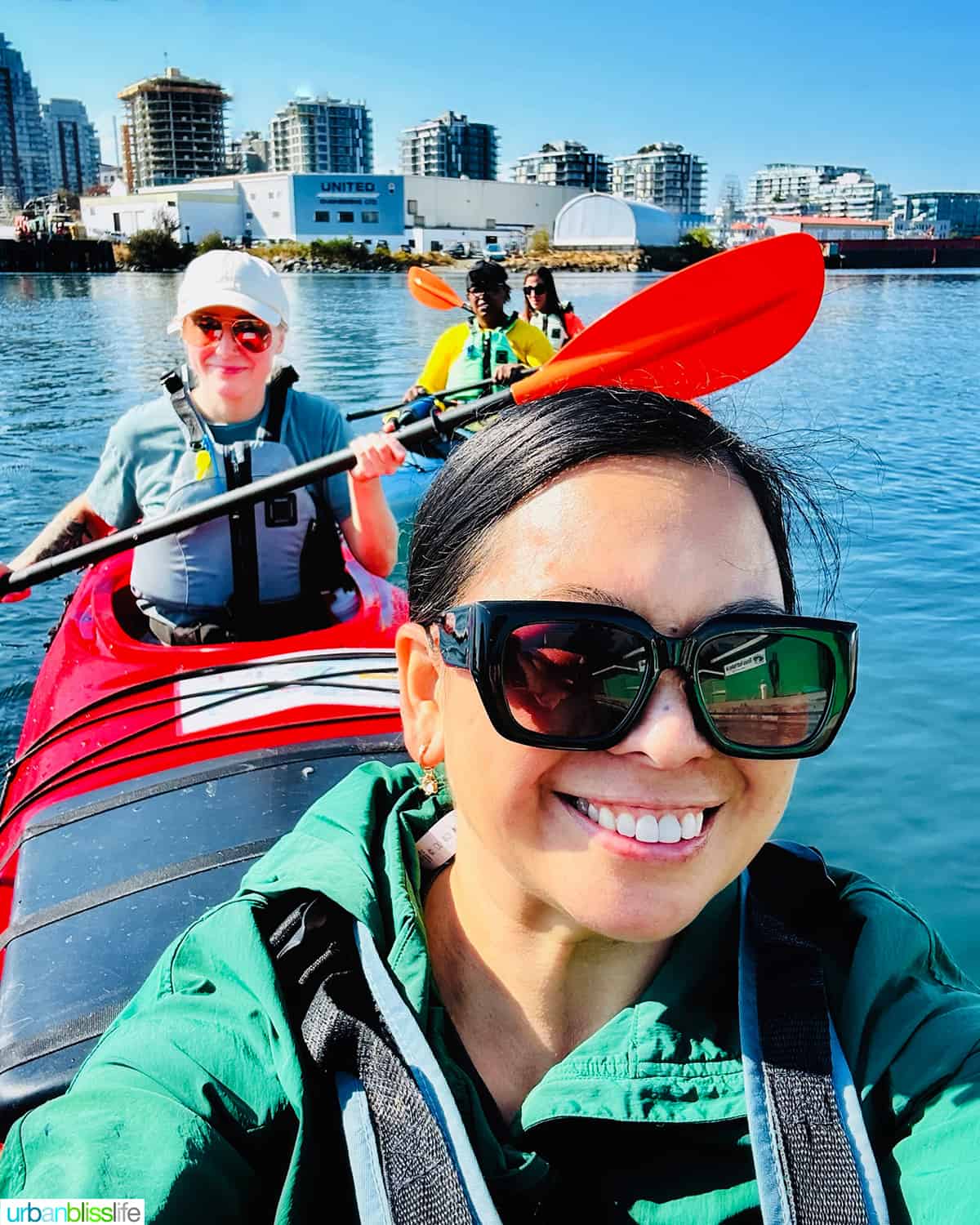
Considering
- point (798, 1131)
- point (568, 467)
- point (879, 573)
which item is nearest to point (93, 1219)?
point (798, 1131)

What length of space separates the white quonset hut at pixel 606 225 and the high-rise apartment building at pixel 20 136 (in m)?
79.8

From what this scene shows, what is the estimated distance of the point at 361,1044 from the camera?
3.02 feet

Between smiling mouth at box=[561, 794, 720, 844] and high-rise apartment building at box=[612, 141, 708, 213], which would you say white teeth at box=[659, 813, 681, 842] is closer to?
smiling mouth at box=[561, 794, 720, 844]

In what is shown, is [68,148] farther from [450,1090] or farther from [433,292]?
[450,1090]

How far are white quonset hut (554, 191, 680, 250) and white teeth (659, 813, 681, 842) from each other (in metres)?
77.9

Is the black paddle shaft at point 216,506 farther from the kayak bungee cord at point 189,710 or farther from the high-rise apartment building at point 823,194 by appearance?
the high-rise apartment building at point 823,194

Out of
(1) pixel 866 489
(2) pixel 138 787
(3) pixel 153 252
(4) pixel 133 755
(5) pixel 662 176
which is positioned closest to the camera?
(2) pixel 138 787

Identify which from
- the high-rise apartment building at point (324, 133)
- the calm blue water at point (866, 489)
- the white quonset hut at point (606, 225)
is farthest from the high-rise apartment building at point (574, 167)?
the calm blue water at point (866, 489)

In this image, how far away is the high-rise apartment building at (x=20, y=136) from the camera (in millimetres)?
133125

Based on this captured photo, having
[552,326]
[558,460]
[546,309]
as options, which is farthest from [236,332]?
[552,326]

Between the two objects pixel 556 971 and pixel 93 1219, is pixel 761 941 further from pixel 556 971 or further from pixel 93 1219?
pixel 93 1219

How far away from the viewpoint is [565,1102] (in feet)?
3.02

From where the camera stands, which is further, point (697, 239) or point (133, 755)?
point (697, 239)

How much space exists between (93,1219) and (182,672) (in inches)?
79.8
